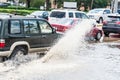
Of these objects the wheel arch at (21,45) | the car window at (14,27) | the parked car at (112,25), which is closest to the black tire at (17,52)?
the wheel arch at (21,45)

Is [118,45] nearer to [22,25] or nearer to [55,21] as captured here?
[55,21]

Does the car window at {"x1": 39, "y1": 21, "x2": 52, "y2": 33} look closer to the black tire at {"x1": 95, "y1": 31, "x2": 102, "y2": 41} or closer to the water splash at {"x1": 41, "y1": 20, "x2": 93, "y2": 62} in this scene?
the water splash at {"x1": 41, "y1": 20, "x2": 93, "y2": 62}

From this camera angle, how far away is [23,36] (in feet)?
42.8

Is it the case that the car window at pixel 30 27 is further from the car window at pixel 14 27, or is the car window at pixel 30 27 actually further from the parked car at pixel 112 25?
the parked car at pixel 112 25

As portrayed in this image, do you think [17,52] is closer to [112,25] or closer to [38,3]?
[112,25]

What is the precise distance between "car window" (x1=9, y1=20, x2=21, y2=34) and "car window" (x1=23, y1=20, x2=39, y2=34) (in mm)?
326

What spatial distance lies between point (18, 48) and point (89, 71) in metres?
2.45

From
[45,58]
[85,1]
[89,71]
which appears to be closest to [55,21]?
[45,58]

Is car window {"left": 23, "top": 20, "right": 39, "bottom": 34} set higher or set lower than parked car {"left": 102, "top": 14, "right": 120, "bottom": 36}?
higher

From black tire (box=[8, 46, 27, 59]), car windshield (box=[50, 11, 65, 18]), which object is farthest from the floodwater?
car windshield (box=[50, 11, 65, 18])

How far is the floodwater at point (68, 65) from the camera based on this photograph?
11.4 meters

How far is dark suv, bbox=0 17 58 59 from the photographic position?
40.9ft

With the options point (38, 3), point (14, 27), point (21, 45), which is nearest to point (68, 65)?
Result: point (21, 45)

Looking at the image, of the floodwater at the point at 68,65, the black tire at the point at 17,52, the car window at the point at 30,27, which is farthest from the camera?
the car window at the point at 30,27
